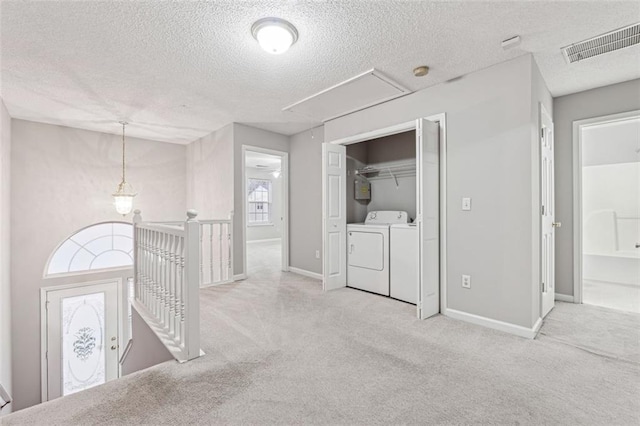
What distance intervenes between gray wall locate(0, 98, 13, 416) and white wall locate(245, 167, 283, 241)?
19.5ft

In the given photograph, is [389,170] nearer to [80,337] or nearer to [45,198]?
[45,198]

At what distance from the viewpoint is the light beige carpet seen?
1494 mm

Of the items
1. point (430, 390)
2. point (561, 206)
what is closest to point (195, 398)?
point (430, 390)

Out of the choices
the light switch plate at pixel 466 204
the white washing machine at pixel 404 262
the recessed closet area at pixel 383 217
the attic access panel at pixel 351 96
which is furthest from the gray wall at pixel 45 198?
the light switch plate at pixel 466 204

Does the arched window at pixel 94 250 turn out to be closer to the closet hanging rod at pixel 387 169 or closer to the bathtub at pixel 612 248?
the closet hanging rod at pixel 387 169

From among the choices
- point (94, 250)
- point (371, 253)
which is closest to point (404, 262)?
point (371, 253)

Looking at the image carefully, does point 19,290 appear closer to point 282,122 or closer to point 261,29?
point 282,122

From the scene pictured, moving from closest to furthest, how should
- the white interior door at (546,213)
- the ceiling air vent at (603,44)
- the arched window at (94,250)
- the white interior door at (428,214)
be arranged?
the ceiling air vent at (603,44)
the white interior door at (546,213)
the white interior door at (428,214)
the arched window at (94,250)

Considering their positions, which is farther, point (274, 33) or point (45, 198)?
point (45, 198)

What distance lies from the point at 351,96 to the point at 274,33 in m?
1.48

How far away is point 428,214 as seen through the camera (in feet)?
9.41

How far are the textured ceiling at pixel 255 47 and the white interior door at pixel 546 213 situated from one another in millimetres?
568

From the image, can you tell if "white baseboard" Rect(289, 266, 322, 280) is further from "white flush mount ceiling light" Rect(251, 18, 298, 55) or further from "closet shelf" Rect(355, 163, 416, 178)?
"white flush mount ceiling light" Rect(251, 18, 298, 55)

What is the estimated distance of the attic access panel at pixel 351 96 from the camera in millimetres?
2920
